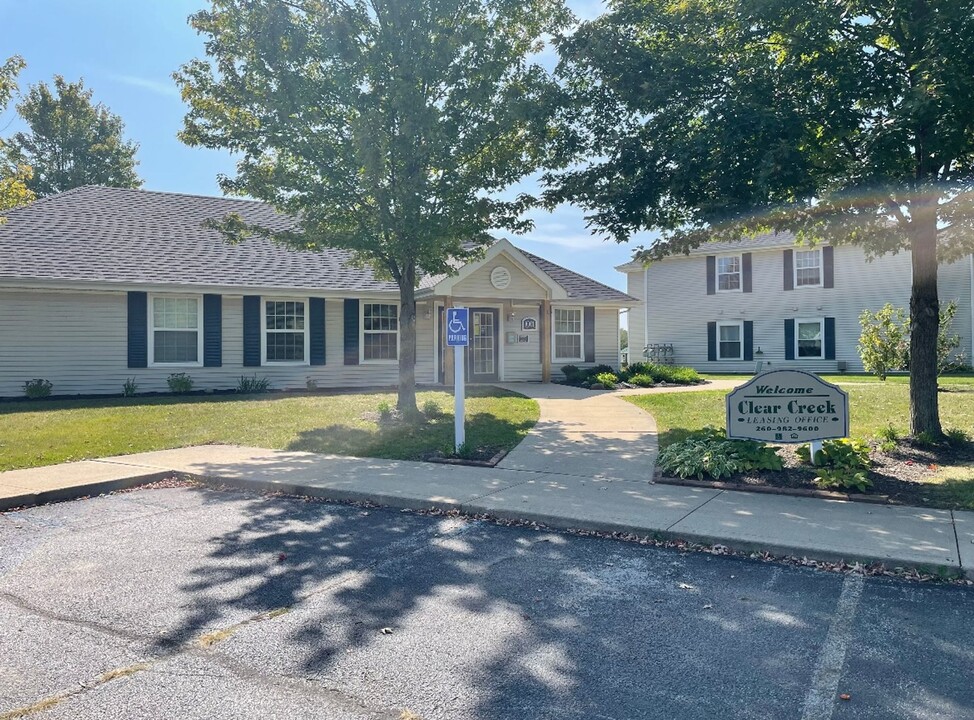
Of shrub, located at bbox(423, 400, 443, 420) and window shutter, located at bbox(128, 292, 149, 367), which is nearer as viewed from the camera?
shrub, located at bbox(423, 400, 443, 420)

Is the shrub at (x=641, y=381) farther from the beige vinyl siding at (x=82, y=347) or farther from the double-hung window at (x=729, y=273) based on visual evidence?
the double-hung window at (x=729, y=273)

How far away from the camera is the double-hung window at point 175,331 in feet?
55.3

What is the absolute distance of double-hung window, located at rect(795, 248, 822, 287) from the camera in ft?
85.9

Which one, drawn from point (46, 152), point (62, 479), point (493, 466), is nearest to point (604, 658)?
point (493, 466)

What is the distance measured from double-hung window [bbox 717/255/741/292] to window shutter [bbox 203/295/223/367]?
19552mm

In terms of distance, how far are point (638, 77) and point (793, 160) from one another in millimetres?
2341

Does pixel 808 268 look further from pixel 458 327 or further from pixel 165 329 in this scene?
pixel 165 329

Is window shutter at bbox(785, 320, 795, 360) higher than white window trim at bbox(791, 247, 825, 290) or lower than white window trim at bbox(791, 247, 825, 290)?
lower

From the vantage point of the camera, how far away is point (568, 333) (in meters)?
21.2

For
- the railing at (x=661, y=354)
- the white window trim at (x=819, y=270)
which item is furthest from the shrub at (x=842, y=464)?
the railing at (x=661, y=354)

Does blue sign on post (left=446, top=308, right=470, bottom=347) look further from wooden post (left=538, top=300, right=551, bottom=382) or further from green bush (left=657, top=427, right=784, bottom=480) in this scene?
wooden post (left=538, top=300, right=551, bottom=382)

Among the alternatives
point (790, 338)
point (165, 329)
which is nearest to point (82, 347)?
point (165, 329)

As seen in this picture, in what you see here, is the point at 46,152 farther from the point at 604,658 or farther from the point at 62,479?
the point at 604,658

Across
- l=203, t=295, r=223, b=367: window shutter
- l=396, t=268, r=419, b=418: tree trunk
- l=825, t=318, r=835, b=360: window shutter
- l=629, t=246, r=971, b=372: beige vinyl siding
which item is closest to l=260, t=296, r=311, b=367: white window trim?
l=203, t=295, r=223, b=367: window shutter
